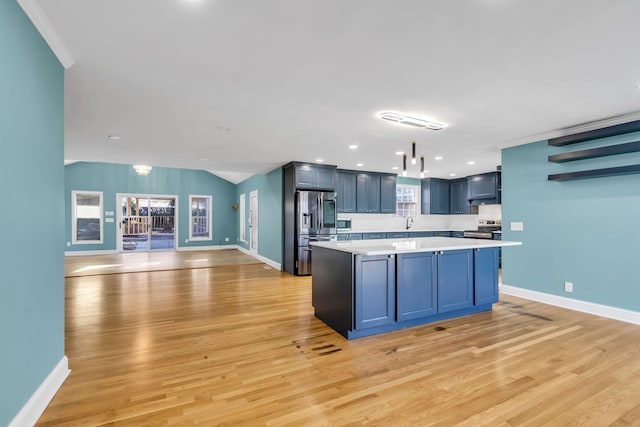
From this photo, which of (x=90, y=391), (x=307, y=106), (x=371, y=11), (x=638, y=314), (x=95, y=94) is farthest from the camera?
(x=638, y=314)

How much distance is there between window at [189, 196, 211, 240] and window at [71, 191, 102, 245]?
2726mm

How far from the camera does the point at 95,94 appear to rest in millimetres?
2867

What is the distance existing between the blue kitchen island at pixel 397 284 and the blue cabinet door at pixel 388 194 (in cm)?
398

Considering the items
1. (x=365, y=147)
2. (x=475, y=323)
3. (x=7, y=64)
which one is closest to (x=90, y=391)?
(x=7, y=64)

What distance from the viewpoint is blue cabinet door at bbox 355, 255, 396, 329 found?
296 centimetres

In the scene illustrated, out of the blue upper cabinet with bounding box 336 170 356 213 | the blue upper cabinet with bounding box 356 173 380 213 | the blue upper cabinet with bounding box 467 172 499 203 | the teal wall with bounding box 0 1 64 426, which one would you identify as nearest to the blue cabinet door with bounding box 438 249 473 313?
the teal wall with bounding box 0 1 64 426

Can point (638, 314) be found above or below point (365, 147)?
below

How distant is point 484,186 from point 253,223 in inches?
265

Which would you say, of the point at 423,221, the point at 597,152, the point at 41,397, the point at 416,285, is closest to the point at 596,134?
the point at 597,152

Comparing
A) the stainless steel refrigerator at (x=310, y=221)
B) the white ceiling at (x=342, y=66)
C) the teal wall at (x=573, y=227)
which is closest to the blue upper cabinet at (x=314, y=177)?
the stainless steel refrigerator at (x=310, y=221)

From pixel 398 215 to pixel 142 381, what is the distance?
753 cm

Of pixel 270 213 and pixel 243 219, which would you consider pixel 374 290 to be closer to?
pixel 270 213

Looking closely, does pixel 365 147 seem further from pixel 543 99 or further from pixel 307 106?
pixel 543 99

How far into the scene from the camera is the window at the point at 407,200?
28.2 feet
